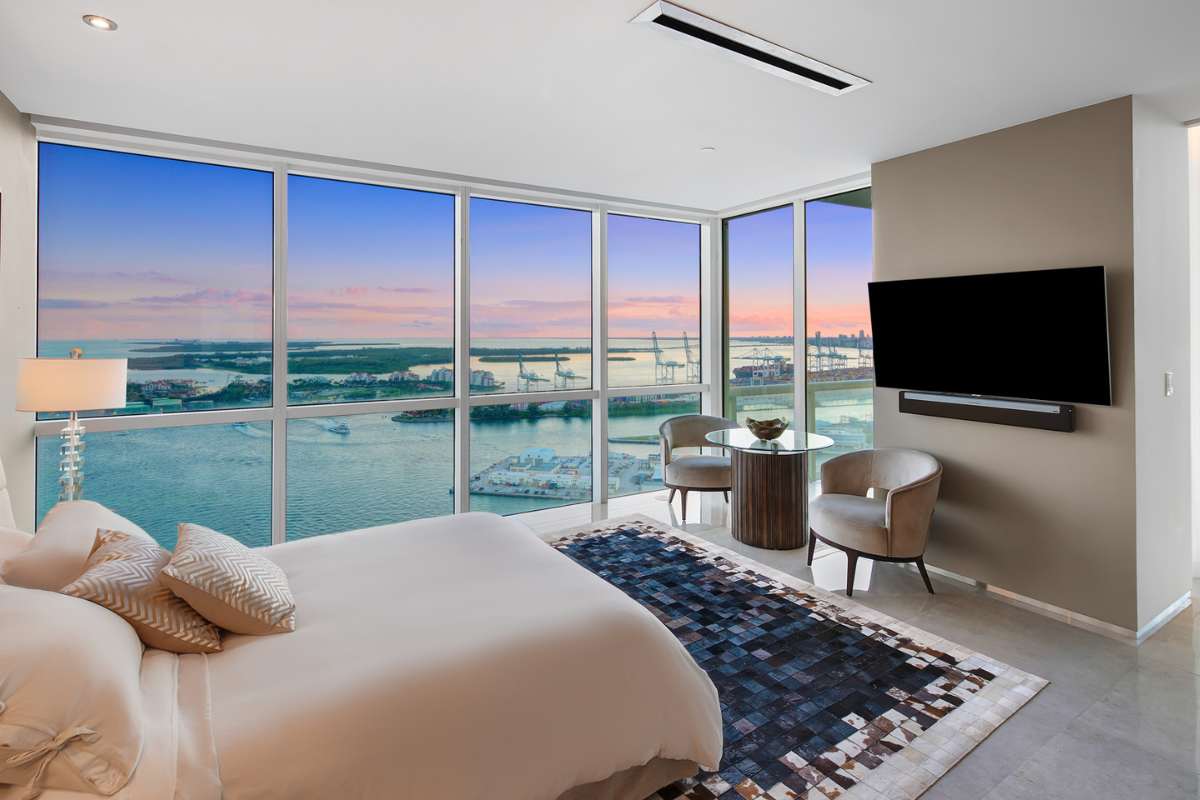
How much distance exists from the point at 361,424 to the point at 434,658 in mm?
3223

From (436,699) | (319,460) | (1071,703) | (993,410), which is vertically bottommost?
(1071,703)

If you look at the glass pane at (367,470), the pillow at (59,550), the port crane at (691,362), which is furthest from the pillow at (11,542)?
the port crane at (691,362)

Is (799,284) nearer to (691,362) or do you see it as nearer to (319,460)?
(691,362)

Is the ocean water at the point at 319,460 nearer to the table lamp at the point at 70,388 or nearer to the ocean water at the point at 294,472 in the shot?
the ocean water at the point at 294,472

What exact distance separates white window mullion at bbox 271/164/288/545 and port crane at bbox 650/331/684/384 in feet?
10.7

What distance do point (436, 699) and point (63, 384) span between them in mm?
2558

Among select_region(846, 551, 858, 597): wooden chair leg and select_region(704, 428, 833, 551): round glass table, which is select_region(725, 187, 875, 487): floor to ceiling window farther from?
select_region(846, 551, 858, 597): wooden chair leg

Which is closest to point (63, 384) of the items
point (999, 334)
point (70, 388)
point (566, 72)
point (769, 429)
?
point (70, 388)

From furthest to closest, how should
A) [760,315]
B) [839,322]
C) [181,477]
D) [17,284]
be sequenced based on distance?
[760,315] → [839,322] → [181,477] → [17,284]

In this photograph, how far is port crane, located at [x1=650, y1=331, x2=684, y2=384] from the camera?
5973 mm

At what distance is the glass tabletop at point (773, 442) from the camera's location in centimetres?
428

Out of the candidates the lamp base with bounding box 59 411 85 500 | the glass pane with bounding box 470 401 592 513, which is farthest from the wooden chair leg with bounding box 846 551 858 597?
the lamp base with bounding box 59 411 85 500

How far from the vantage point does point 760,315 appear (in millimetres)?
5754

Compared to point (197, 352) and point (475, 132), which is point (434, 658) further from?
point (197, 352)
